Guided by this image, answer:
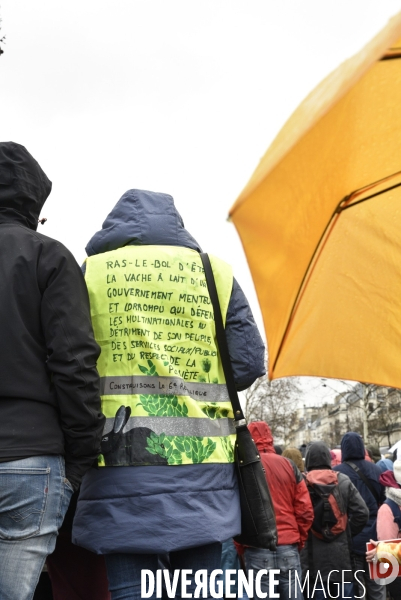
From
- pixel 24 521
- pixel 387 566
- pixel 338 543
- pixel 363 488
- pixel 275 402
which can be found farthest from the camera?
pixel 275 402

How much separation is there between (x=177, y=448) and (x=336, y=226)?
1131 millimetres

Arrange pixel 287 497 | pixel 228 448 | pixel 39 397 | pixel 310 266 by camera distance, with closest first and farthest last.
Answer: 1. pixel 310 266
2. pixel 39 397
3. pixel 228 448
4. pixel 287 497

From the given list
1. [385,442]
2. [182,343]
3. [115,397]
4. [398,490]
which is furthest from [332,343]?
[385,442]

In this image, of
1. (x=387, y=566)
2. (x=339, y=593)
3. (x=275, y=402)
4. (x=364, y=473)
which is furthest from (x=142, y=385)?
(x=275, y=402)

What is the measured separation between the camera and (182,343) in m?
3.23

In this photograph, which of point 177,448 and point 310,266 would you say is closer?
point 310,266

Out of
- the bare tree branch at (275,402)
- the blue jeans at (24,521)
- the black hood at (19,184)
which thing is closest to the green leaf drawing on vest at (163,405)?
the blue jeans at (24,521)

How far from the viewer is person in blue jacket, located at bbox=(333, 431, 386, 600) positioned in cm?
780

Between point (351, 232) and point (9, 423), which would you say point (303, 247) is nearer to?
point (351, 232)

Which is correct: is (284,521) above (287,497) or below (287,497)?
below

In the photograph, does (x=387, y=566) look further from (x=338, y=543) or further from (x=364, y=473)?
(x=364, y=473)

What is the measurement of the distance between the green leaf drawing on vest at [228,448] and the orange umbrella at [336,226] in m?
0.61

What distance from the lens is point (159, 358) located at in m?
3.15

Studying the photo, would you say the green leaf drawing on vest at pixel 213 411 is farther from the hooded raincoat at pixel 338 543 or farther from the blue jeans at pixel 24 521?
the hooded raincoat at pixel 338 543
